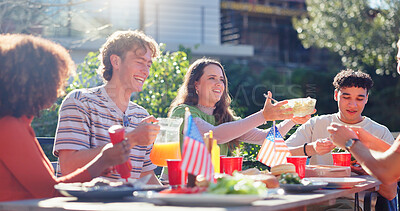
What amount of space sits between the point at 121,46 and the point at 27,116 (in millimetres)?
1172

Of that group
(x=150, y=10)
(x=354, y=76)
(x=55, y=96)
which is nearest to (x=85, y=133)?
(x=55, y=96)

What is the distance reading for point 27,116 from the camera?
2602 millimetres

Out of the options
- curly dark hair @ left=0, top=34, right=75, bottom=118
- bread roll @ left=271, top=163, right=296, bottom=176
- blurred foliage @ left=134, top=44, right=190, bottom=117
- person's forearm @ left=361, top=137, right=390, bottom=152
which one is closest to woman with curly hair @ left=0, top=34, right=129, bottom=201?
curly dark hair @ left=0, top=34, right=75, bottom=118

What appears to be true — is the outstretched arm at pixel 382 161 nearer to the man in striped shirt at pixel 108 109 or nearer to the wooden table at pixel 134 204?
the wooden table at pixel 134 204

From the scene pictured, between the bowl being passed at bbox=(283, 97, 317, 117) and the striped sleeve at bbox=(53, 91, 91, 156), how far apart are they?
4.59ft

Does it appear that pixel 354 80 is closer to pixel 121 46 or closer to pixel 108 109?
pixel 121 46

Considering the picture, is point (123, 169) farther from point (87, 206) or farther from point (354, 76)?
point (354, 76)

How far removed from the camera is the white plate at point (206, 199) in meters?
2.09

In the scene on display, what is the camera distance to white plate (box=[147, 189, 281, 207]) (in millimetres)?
2086

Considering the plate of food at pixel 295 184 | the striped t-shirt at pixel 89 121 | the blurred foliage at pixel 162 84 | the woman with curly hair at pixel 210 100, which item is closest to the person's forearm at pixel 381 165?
the plate of food at pixel 295 184

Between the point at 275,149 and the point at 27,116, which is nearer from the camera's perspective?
the point at 27,116

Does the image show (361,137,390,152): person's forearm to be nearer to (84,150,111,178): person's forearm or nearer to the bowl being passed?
the bowl being passed

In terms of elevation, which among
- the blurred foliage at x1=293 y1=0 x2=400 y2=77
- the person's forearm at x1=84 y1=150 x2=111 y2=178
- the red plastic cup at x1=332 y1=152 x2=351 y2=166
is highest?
the blurred foliage at x1=293 y1=0 x2=400 y2=77

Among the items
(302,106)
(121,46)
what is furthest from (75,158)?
(302,106)
